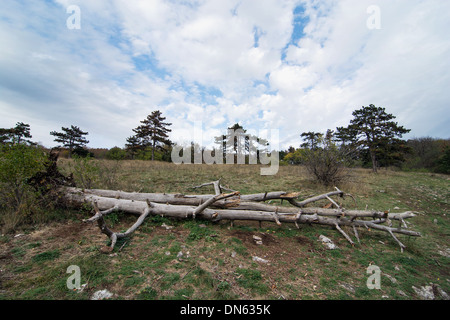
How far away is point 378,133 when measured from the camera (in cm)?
2283

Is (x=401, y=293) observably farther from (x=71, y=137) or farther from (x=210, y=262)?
(x=71, y=137)

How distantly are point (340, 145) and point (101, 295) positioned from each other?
12555 mm

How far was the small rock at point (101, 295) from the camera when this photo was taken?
7.58 ft

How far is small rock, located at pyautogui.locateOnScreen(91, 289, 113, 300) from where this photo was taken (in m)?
2.31

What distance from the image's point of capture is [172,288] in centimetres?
256

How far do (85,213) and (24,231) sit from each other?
1.16m

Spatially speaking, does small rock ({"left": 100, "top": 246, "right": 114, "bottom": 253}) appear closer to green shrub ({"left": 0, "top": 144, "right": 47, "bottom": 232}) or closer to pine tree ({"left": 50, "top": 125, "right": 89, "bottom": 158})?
green shrub ({"left": 0, "top": 144, "right": 47, "bottom": 232})

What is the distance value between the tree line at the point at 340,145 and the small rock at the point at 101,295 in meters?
11.1

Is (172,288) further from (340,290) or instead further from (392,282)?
(392,282)

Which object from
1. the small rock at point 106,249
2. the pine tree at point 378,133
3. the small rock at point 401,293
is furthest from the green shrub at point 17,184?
the pine tree at point 378,133

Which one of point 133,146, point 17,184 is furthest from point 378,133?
point 133,146

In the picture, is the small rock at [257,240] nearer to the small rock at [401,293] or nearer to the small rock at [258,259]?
the small rock at [258,259]

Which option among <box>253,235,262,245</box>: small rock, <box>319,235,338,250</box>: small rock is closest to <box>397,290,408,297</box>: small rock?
<box>319,235,338,250</box>: small rock
